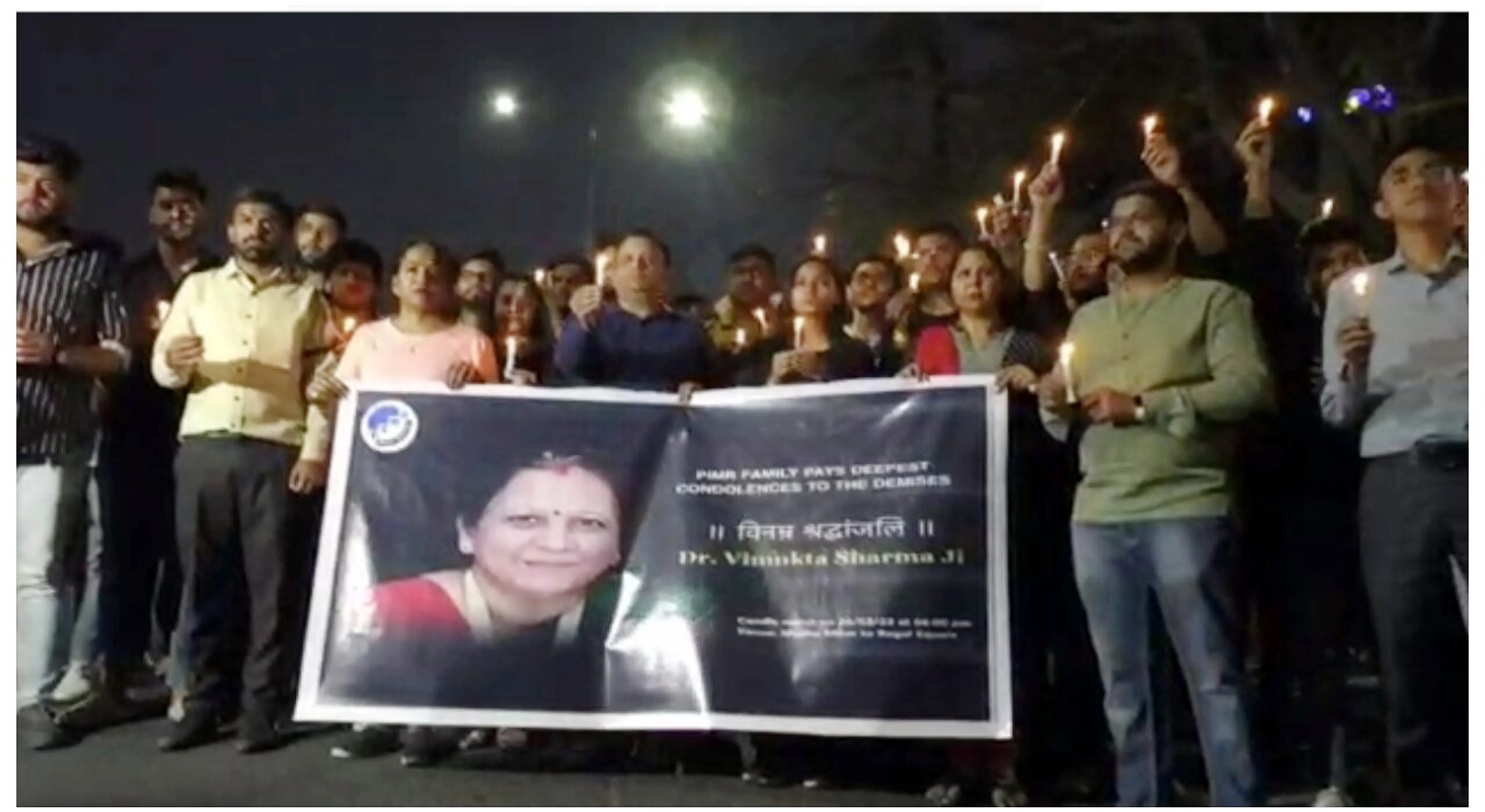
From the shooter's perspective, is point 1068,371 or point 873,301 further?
point 873,301

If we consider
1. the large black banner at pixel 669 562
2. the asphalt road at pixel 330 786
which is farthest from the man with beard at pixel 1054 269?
the asphalt road at pixel 330 786

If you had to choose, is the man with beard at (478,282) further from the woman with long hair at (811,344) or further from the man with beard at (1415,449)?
the man with beard at (1415,449)

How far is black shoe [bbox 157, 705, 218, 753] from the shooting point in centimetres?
392

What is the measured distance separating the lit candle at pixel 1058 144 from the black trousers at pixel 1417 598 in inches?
37.0

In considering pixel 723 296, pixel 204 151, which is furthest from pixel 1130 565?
pixel 204 151

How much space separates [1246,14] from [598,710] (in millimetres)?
2054

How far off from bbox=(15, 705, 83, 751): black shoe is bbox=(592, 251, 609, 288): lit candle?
1525mm

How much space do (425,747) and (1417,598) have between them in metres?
2.10

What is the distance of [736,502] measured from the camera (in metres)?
3.82

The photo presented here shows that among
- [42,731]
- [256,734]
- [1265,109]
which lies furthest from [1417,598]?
[42,731]

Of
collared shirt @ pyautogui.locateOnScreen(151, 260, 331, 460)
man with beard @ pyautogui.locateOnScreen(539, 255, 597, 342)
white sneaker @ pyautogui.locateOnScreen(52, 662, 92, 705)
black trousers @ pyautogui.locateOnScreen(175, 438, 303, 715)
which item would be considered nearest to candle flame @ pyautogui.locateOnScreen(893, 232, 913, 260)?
man with beard @ pyautogui.locateOnScreen(539, 255, 597, 342)

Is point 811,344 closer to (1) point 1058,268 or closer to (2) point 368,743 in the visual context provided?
(1) point 1058,268

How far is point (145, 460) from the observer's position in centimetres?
415

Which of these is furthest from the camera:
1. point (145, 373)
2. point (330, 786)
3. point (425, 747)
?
point (145, 373)
